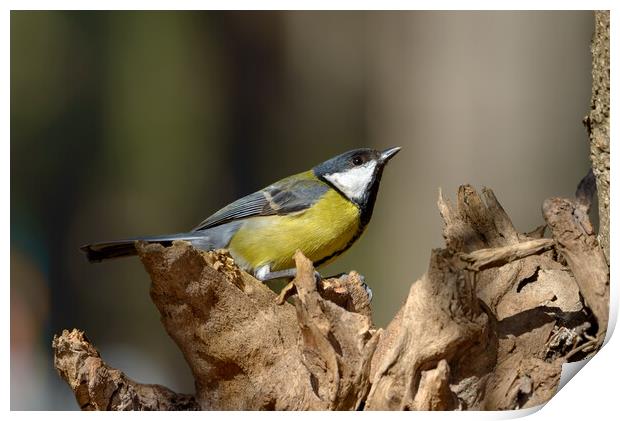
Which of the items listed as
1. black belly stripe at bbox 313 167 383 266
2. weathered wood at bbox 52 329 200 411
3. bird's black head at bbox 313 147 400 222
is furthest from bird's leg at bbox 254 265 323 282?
weathered wood at bbox 52 329 200 411

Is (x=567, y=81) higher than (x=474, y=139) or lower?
higher

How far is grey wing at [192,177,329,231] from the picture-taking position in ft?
5.87

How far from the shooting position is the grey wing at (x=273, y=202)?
5.87ft

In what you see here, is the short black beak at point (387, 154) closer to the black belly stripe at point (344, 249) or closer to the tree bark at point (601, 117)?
the black belly stripe at point (344, 249)

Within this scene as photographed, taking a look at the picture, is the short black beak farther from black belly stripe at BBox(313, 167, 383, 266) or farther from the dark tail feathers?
the dark tail feathers

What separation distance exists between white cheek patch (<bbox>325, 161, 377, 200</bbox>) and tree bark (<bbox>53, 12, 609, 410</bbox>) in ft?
1.33

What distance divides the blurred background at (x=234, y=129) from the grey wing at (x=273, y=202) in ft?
0.18

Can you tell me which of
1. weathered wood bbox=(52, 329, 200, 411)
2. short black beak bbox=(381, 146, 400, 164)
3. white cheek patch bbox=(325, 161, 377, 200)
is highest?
short black beak bbox=(381, 146, 400, 164)

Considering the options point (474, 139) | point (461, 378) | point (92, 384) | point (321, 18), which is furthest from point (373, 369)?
point (474, 139)

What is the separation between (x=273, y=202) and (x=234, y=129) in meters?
0.26

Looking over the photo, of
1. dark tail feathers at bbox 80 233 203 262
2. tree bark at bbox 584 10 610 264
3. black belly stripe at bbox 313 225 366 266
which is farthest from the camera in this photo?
black belly stripe at bbox 313 225 366 266

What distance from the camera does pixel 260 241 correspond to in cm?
173

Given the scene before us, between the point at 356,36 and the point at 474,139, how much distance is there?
45 cm
